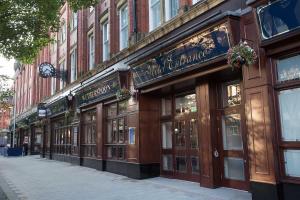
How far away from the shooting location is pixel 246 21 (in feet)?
25.3

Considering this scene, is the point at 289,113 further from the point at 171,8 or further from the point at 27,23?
the point at 27,23

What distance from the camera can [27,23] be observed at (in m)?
11.3

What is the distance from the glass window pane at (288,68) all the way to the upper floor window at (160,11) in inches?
205

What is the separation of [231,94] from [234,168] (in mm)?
2040

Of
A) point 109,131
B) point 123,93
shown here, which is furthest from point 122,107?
point 109,131

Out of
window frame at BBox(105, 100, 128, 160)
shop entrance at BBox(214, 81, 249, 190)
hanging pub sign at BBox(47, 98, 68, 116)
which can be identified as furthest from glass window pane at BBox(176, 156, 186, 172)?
hanging pub sign at BBox(47, 98, 68, 116)

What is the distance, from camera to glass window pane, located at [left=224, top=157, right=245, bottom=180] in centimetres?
907

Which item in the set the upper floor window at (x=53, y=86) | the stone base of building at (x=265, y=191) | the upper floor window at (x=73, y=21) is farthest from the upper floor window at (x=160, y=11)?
the upper floor window at (x=53, y=86)

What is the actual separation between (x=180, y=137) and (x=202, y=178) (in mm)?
2205

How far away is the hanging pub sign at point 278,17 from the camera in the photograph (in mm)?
6223

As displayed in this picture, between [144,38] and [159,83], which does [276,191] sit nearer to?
[159,83]

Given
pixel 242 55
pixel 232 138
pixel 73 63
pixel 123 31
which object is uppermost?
pixel 73 63

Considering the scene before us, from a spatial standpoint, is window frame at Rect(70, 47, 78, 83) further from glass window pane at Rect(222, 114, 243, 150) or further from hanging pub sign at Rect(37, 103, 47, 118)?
glass window pane at Rect(222, 114, 243, 150)

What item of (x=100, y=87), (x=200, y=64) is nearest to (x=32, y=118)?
(x=100, y=87)
